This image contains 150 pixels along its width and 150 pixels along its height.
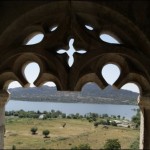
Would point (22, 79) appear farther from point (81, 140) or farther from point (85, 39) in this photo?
point (81, 140)

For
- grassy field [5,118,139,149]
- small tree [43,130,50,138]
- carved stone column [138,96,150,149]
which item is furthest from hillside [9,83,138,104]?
carved stone column [138,96,150,149]

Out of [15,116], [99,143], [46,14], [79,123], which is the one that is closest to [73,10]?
[46,14]

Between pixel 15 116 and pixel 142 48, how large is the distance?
10843cm

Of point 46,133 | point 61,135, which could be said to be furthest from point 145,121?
point 61,135

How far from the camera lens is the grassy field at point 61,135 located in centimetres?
7081

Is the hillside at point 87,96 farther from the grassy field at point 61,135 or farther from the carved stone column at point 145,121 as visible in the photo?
the carved stone column at point 145,121

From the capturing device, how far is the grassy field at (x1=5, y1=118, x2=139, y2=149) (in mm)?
70812

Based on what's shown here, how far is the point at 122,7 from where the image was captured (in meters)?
2.83

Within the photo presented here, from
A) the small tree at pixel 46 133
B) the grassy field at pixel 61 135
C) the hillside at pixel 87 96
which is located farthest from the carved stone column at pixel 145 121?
the hillside at pixel 87 96

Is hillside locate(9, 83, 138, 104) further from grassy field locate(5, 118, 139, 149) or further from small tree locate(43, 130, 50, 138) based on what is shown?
small tree locate(43, 130, 50, 138)

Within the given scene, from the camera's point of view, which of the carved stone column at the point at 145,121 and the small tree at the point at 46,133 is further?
the small tree at the point at 46,133

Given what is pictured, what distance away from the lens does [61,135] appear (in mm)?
82938

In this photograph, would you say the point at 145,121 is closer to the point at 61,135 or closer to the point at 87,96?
the point at 61,135

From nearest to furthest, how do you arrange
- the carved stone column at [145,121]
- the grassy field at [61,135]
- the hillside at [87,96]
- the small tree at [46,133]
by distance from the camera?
1. the carved stone column at [145,121]
2. the grassy field at [61,135]
3. the small tree at [46,133]
4. the hillside at [87,96]
